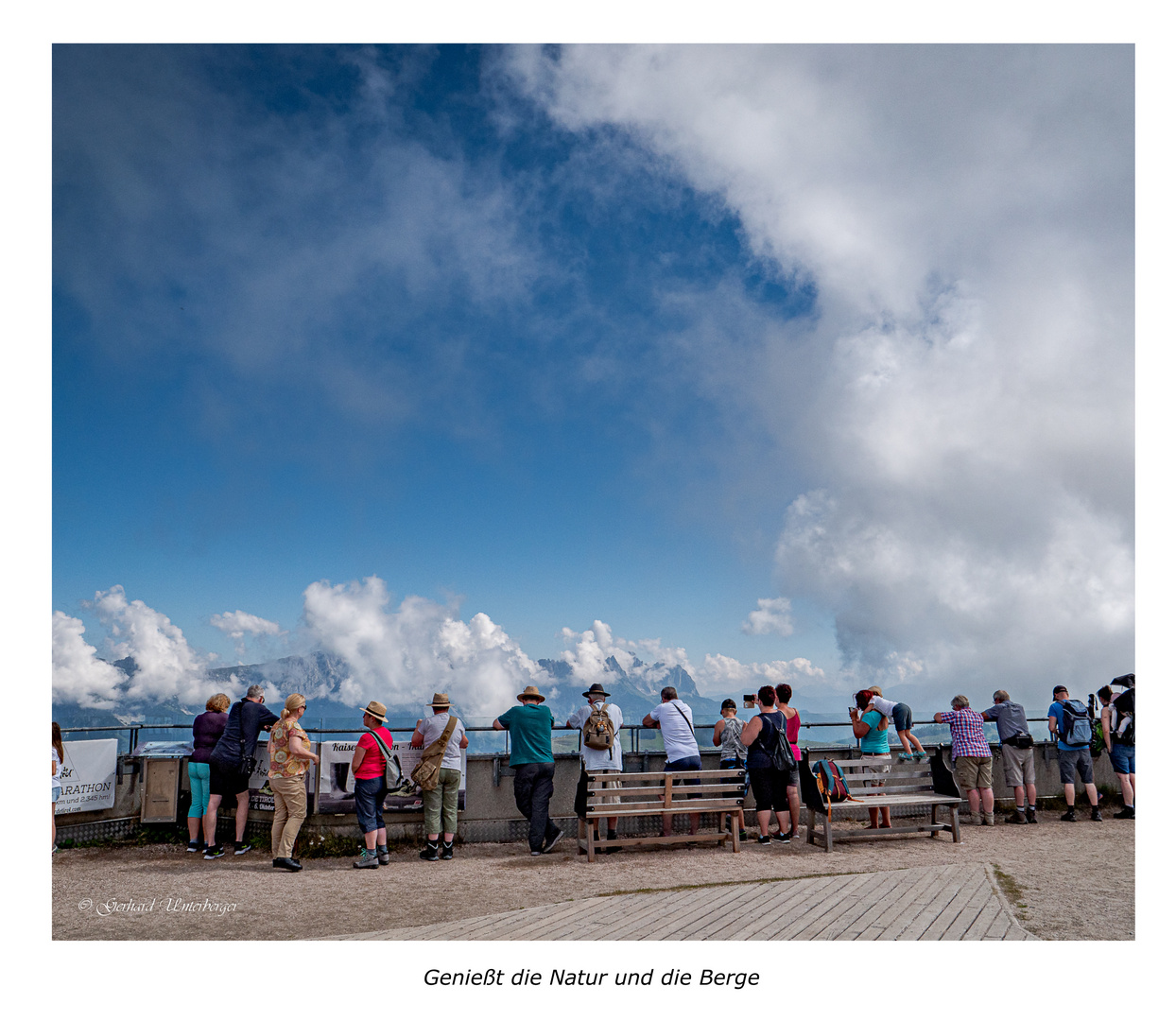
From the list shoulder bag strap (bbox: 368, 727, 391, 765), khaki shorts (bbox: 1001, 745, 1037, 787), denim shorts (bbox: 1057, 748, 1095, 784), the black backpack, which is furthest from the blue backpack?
shoulder bag strap (bbox: 368, 727, 391, 765)

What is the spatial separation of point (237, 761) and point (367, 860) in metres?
2.08

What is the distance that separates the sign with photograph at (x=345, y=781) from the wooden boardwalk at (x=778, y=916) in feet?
13.1

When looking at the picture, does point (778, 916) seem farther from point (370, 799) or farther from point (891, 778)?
point (370, 799)

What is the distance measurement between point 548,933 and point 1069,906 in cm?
451

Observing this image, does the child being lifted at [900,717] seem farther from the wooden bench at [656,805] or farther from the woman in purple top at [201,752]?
the woman in purple top at [201,752]

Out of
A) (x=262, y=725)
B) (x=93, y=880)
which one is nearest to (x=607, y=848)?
(x=262, y=725)

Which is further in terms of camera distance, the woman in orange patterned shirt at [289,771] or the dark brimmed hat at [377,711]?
the dark brimmed hat at [377,711]

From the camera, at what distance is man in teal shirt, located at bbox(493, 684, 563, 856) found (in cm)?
977

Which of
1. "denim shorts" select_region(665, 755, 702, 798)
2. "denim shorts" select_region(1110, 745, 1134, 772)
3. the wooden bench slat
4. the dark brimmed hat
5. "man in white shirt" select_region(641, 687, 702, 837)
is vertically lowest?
"denim shorts" select_region(1110, 745, 1134, 772)

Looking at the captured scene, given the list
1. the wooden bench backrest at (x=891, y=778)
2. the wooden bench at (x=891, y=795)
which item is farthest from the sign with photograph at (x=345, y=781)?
the wooden bench backrest at (x=891, y=778)

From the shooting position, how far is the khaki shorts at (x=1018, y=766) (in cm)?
1186

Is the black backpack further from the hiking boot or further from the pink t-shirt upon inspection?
the hiking boot

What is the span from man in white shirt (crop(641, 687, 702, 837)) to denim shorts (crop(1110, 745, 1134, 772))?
6.84 meters
